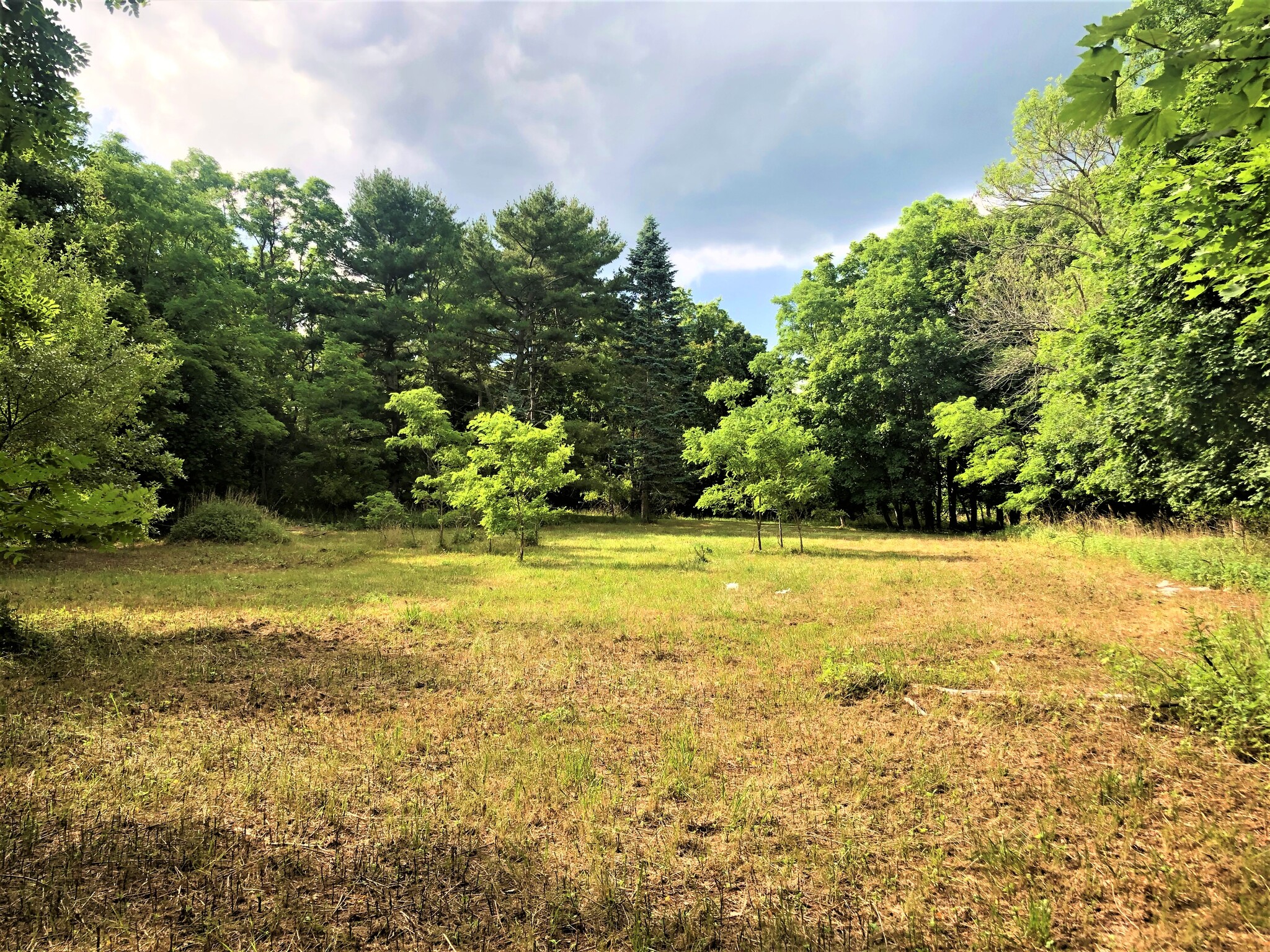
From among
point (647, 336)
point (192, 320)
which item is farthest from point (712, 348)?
point (192, 320)

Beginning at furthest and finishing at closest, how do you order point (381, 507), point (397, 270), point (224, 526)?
point (397, 270) < point (381, 507) < point (224, 526)

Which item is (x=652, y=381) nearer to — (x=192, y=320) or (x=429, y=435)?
(x=429, y=435)

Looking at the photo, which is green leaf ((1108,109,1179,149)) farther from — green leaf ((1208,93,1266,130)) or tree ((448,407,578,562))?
tree ((448,407,578,562))

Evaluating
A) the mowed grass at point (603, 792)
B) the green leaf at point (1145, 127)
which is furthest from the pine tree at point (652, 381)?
the green leaf at point (1145, 127)

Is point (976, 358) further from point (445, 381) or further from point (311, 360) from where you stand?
point (311, 360)

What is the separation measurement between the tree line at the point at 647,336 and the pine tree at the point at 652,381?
0.22 meters

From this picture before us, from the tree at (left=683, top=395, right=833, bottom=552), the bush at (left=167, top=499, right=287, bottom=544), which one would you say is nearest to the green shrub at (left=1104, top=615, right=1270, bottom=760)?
the tree at (left=683, top=395, right=833, bottom=552)

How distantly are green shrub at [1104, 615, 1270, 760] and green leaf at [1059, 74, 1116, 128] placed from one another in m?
4.69

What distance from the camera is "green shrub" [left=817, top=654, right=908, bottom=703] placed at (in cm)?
544

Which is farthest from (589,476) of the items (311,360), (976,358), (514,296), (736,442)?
(976,358)

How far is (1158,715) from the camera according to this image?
448 centimetres

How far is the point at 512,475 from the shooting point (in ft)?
50.5

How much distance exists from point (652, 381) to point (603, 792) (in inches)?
1264

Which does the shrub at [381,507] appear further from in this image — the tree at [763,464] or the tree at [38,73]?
the tree at [38,73]
